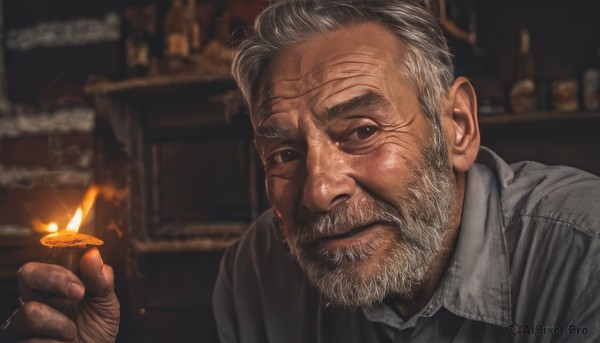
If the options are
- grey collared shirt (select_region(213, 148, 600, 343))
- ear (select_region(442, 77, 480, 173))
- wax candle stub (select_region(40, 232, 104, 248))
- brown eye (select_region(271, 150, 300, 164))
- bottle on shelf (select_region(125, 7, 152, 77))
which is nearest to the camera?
wax candle stub (select_region(40, 232, 104, 248))

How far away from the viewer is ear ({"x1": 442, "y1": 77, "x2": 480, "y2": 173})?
1.94m

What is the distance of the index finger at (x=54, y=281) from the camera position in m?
1.36

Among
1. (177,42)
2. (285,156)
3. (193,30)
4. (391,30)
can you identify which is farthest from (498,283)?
(193,30)

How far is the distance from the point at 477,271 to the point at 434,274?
0.19m

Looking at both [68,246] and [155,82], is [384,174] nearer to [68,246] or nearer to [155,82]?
[68,246]

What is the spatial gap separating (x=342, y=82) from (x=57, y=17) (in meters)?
4.44

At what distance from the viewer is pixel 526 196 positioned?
1.85 m

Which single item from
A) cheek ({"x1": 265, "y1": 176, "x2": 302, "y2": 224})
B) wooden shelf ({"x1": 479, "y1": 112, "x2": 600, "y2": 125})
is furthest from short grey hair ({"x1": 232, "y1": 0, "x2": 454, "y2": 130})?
wooden shelf ({"x1": 479, "y1": 112, "x2": 600, "y2": 125})

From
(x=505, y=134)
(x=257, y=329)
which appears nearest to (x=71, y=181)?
(x=257, y=329)

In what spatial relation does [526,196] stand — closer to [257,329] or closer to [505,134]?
[257,329]

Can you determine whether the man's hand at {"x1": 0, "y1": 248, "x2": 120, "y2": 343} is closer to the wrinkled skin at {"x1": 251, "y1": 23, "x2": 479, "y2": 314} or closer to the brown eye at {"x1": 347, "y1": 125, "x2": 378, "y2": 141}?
the wrinkled skin at {"x1": 251, "y1": 23, "x2": 479, "y2": 314}

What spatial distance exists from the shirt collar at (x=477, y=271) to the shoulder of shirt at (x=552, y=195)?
0.13 ft

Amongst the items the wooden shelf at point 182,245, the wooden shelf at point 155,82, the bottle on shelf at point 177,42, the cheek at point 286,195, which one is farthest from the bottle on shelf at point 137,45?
the cheek at point 286,195

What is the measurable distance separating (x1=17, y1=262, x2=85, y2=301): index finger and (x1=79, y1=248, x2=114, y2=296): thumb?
4 cm
